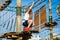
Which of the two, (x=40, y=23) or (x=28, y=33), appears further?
(x=40, y=23)

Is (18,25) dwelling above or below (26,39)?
above

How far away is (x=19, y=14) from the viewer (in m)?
9.68

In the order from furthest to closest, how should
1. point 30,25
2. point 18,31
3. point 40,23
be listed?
point 40,23
point 18,31
point 30,25

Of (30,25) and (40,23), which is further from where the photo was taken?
(40,23)

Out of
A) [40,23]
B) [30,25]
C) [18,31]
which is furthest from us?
[40,23]

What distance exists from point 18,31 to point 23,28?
0.50m

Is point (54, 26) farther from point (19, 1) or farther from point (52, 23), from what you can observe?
point (19, 1)

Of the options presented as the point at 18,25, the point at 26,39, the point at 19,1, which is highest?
the point at 19,1

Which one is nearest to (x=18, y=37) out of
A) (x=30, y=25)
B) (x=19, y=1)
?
(x=30, y=25)

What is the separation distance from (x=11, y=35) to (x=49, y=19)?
12.2 ft

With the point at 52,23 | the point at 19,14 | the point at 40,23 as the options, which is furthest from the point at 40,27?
the point at 19,14

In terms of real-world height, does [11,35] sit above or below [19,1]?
below

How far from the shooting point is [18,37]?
30.6ft

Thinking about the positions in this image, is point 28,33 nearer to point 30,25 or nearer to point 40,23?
point 30,25
